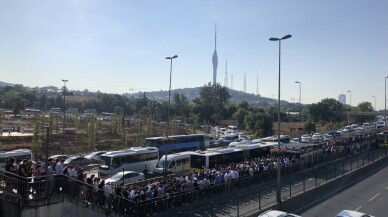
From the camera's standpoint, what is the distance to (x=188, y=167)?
113 ft

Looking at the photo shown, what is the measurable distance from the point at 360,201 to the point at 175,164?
51.9 feet

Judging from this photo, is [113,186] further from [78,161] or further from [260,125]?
[260,125]

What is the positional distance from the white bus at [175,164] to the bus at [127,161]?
2.12 m

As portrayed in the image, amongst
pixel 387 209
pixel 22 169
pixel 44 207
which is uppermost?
pixel 22 169

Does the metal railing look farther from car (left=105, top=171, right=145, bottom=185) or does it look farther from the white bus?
the white bus

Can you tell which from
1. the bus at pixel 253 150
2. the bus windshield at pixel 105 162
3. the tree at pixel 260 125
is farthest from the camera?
the tree at pixel 260 125

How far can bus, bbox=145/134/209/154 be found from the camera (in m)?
43.4

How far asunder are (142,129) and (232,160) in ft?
99.1

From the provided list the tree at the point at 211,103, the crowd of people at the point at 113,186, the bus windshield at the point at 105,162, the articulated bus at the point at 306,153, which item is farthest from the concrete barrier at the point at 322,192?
the tree at the point at 211,103

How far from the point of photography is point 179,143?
155 ft

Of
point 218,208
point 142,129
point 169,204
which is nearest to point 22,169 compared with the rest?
point 169,204

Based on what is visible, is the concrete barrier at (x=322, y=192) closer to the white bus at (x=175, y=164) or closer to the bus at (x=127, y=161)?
the white bus at (x=175, y=164)

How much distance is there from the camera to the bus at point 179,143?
43.4 meters

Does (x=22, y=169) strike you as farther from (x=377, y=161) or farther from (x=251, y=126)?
(x=251, y=126)
